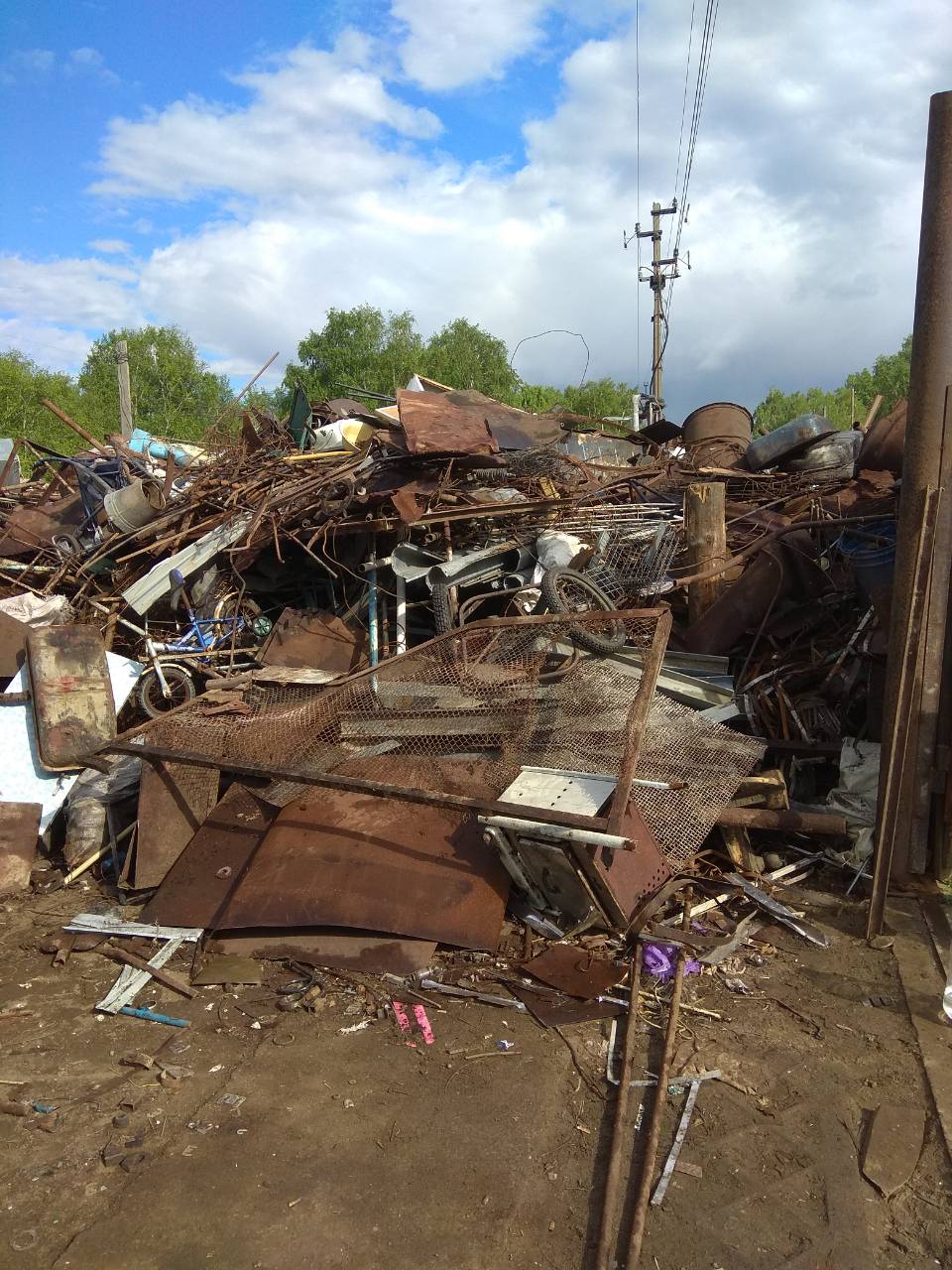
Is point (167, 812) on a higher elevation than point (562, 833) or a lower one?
lower

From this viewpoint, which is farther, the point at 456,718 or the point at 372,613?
the point at 372,613

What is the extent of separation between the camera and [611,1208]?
2.38m

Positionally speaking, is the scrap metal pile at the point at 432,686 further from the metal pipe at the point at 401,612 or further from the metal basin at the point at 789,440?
the metal basin at the point at 789,440

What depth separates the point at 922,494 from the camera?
421 cm

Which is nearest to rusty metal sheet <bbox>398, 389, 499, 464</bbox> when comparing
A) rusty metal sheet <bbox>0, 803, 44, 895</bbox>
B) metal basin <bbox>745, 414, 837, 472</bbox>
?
rusty metal sheet <bbox>0, 803, 44, 895</bbox>

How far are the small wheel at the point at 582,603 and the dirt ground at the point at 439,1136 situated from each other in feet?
6.70

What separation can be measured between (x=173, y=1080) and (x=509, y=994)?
139 centimetres

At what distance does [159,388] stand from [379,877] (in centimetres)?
2942

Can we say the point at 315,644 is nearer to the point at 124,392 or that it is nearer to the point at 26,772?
the point at 26,772

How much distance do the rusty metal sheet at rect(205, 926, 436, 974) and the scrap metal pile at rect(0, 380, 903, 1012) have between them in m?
0.02

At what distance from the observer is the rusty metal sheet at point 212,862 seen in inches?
161

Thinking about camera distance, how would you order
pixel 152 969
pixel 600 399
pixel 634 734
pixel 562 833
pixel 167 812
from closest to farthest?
pixel 562 833, pixel 634 734, pixel 152 969, pixel 167 812, pixel 600 399

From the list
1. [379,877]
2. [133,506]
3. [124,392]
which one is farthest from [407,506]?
[124,392]

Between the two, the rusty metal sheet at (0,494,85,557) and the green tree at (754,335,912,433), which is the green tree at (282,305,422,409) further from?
the rusty metal sheet at (0,494,85,557)
